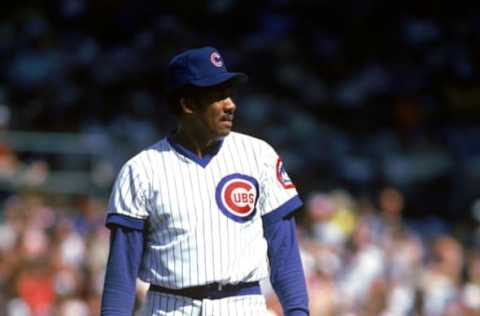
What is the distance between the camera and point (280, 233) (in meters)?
4.64

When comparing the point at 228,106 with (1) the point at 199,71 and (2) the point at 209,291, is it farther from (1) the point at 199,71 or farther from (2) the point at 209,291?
(2) the point at 209,291

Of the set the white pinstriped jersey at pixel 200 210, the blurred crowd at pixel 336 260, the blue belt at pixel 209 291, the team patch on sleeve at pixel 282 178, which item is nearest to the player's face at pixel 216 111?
the white pinstriped jersey at pixel 200 210

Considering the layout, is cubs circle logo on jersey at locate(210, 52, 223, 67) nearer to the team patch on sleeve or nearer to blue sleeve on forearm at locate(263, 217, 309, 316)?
the team patch on sleeve

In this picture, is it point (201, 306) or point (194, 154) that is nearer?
point (201, 306)

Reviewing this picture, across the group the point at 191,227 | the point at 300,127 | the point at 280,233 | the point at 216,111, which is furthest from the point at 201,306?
the point at 300,127

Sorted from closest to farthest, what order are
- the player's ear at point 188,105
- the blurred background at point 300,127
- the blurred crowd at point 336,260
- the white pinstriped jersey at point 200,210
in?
the white pinstriped jersey at point 200,210, the player's ear at point 188,105, the blurred crowd at point 336,260, the blurred background at point 300,127

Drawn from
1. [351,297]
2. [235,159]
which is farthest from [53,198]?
[235,159]

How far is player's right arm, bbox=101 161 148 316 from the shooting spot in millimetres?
4512

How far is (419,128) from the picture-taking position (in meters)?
13.6

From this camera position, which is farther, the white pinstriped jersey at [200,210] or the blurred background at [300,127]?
the blurred background at [300,127]

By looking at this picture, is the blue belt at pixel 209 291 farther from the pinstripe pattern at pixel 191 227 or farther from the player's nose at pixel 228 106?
the player's nose at pixel 228 106

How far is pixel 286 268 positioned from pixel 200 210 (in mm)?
374

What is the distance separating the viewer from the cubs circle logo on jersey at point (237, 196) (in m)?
4.54

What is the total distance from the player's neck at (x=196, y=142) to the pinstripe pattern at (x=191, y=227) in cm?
6
